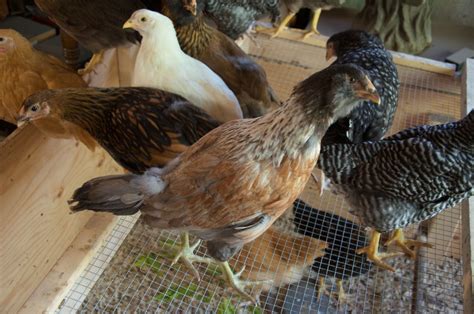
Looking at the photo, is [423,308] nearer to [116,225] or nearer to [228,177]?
[228,177]

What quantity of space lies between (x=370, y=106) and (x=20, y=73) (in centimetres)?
116

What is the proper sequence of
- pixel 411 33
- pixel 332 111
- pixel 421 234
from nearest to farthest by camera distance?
1. pixel 332 111
2. pixel 421 234
3. pixel 411 33

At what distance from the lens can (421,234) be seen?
1.71 meters

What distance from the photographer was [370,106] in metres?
1.52

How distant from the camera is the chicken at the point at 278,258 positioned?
1.48 meters

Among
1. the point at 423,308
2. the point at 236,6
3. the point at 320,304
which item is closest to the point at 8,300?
the point at 320,304

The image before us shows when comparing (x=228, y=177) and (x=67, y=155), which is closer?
(x=228, y=177)

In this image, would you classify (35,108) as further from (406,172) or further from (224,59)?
(406,172)

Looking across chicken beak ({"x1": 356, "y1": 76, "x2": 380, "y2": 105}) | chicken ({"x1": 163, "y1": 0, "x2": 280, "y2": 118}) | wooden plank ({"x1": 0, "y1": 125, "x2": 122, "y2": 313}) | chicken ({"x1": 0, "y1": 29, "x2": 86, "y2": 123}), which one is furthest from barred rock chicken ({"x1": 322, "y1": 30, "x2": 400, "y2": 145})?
chicken ({"x1": 0, "y1": 29, "x2": 86, "y2": 123})

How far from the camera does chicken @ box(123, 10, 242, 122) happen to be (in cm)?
A: 142

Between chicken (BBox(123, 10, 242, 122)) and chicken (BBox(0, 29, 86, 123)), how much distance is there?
0.40 m

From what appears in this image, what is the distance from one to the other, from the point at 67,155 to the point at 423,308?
1.24 metres

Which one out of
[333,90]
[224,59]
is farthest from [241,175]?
[224,59]

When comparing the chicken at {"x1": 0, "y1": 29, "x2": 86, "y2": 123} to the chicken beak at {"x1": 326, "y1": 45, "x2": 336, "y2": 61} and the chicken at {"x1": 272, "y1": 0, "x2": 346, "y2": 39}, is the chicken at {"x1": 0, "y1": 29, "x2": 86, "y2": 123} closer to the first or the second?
the chicken beak at {"x1": 326, "y1": 45, "x2": 336, "y2": 61}
